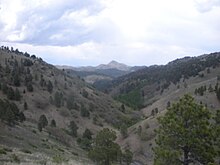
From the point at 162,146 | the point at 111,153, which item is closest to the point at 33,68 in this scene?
the point at 111,153

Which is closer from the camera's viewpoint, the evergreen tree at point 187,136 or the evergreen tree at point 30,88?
the evergreen tree at point 187,136

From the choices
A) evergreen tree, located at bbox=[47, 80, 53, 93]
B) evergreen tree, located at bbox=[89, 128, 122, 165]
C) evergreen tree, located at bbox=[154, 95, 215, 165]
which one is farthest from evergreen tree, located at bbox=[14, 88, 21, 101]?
evergreen tree, located at bbox=[154, 95, 215, 165]

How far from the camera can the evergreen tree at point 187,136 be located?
2603 centimetres

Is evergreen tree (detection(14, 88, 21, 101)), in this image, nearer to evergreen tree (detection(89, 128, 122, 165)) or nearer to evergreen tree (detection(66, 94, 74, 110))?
evergreen tree (detection(66, 94, 74, 110))

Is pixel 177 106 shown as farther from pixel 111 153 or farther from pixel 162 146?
pixel 111 153

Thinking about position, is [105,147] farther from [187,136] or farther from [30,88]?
[30,88]

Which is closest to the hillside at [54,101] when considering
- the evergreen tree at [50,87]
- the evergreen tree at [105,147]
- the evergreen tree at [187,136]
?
the evergreen tree at [50,87]

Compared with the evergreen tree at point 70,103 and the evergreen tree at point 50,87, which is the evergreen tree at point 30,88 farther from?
the evergreen tree at point 70,103

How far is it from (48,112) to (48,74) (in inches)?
1747

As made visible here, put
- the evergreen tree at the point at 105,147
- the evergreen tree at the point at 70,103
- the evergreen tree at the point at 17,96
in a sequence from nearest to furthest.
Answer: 1. the evergreen tree at the point at 105,147
2. the evergreen tree at the point at 17,96
3. the evergreen tree at the point at 70,103

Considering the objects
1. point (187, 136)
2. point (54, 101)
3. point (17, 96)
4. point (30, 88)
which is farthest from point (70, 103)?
point (187, 136)

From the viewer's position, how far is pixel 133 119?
14025cm

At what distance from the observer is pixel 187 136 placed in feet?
85.8

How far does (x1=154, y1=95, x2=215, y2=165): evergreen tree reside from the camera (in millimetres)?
26031
